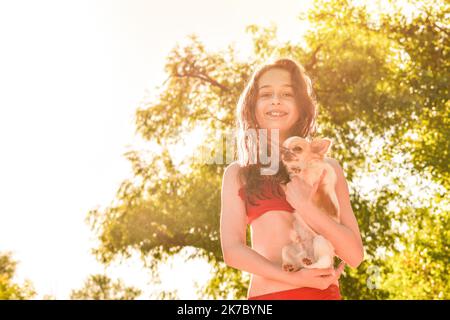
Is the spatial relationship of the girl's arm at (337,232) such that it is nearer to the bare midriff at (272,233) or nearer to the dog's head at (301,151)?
the bare midriff at (272,233)

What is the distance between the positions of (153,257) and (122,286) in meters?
Answer: 32.8

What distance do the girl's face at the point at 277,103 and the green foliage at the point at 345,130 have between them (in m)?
15.3

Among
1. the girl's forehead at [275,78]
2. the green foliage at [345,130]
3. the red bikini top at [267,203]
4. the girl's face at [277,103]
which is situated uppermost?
the green foliage at [345,130]

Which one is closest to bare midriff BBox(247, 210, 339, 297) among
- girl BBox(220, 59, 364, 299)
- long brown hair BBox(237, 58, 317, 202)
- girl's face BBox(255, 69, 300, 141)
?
girl BBox(220, 59, 364, 299)

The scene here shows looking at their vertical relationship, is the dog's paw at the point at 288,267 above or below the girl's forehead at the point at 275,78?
below

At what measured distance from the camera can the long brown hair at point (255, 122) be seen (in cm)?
312

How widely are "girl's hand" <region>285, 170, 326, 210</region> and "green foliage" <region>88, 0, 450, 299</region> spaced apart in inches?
614

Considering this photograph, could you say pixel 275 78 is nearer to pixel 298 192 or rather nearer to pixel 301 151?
pixel 301 151

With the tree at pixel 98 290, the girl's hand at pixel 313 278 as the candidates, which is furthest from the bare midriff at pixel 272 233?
the tree at pixel 98 290

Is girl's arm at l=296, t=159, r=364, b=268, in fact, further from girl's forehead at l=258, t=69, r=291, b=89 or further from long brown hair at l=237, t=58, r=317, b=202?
girl's forehead at l=258, t=69, r=291, b=89

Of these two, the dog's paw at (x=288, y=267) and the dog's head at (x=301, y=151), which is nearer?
the dog's paw at (x=288, y=267)

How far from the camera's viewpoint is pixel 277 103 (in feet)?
10.8

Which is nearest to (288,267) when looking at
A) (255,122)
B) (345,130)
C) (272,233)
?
(272,233)

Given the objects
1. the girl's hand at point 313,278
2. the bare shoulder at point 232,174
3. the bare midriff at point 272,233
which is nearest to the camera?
the girl's hand at point 313,278
